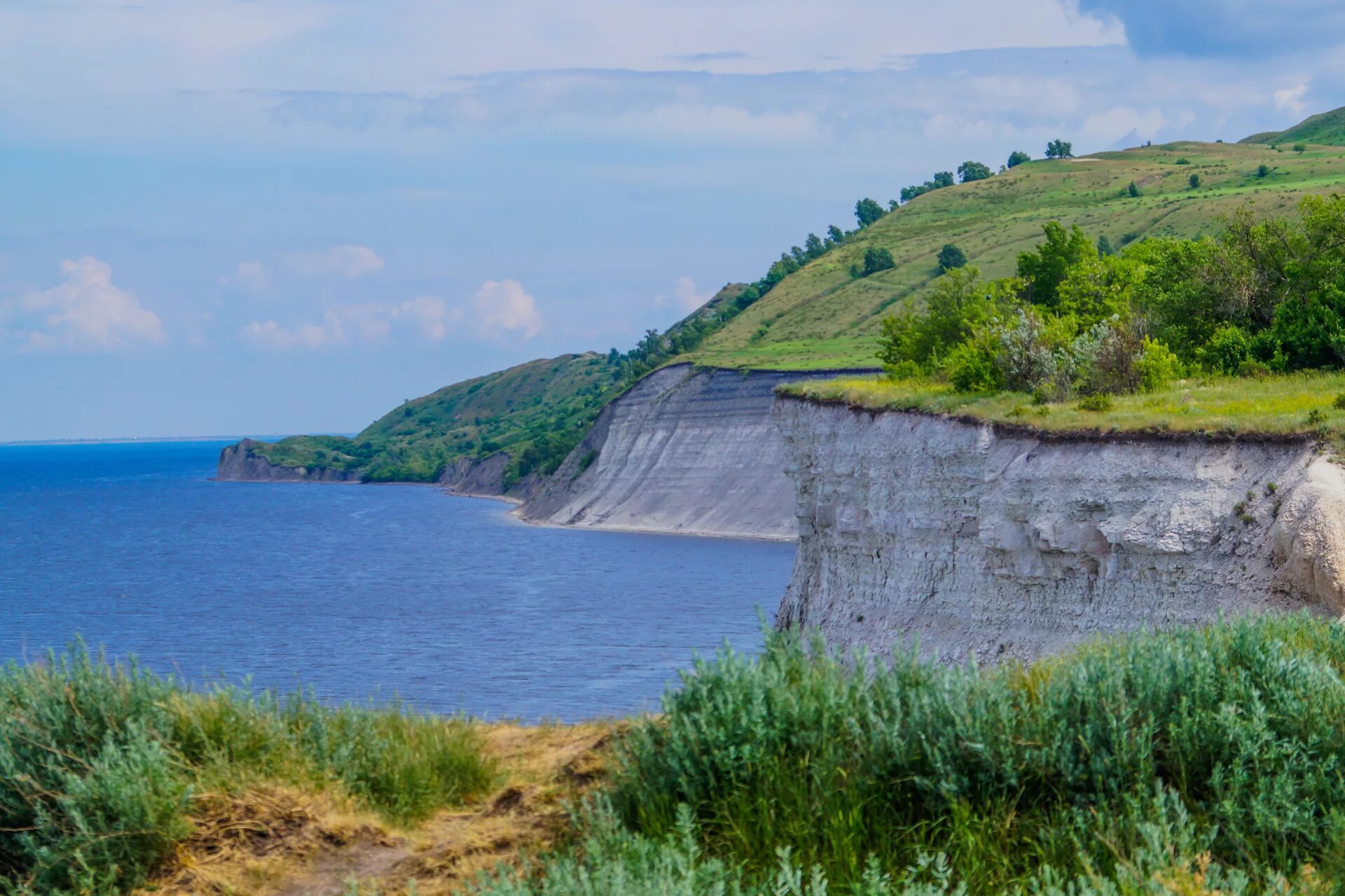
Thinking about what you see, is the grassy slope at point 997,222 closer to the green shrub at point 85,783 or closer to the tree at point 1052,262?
the tree at point 1052,262

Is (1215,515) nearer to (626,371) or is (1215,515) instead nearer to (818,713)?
(818,713)

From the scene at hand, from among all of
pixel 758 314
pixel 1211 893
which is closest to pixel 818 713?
pixel 1211 893

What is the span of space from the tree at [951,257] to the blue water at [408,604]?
50019 millimetres

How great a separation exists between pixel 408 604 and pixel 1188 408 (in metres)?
54.8

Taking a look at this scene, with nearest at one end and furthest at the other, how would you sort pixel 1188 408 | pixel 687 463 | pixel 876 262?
pixel 1188 408
pixel 687 463
pixel 876 262

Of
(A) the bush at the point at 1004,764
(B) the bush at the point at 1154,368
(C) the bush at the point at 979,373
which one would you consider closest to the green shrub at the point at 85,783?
(A) the bush at the point at 1004,764

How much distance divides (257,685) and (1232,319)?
3446 cm

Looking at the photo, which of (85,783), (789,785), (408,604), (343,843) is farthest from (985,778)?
(408,604)

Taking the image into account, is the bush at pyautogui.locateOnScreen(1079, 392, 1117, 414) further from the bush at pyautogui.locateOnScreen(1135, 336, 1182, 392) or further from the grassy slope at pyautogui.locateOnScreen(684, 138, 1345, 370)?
the grassy slope at pyautogui.locateOnScreen(684, 138, 1345, 370)

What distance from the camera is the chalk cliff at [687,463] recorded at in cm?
10475

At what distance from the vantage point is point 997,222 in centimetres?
15225

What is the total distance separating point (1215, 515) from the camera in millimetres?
25312

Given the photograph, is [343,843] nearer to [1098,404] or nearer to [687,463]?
[1098,404]

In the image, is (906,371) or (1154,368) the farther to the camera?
(906,371)
